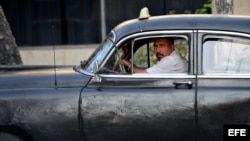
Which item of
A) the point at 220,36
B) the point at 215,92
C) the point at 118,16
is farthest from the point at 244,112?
the point at 118,16

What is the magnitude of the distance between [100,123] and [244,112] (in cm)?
121

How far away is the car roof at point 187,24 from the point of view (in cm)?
511

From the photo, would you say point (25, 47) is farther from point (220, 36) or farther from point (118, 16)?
point (220, 36)

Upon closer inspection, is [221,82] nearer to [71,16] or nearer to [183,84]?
[183,84]

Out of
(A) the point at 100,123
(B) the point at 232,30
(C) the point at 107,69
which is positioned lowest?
(A) the point at 100,123

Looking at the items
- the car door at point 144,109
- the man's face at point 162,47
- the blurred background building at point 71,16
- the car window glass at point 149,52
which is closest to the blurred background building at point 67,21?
the blurred background building at point 71,16

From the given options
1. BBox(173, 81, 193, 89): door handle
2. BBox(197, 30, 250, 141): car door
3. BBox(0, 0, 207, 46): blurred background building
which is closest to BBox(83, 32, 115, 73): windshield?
BBox(173, 81, 193, 89): door handle

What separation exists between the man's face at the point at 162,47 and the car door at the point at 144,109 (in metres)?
0.28

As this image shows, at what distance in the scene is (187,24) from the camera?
5176 mm

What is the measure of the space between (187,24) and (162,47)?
34cm

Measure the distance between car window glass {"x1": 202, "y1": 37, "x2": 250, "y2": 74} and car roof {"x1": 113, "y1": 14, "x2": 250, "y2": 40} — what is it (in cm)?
11

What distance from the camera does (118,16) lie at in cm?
1373

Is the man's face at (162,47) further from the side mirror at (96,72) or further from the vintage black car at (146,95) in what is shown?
the side mirror at (96,72)

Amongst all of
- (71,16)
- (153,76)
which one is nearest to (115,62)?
(153,76)
